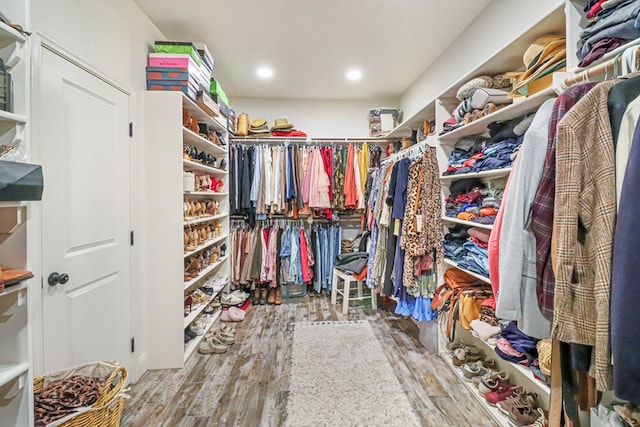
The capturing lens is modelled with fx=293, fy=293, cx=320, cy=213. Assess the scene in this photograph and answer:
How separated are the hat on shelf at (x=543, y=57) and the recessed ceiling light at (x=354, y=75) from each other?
1.84 m

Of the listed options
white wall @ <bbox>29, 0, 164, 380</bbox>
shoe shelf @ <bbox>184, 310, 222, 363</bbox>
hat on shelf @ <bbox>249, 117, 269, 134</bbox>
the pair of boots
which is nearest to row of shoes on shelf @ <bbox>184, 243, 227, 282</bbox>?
white wall @ <bbox>29, 0, 164, 380</bbox>

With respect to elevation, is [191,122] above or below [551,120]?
above

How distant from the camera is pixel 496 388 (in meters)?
1.72

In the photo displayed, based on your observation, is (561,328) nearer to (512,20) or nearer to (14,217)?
(14,217)

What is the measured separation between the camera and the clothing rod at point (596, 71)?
960mm

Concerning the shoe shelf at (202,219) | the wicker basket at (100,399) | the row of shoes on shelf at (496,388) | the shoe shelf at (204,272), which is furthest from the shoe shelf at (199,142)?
the row of shoes on shelf at (496,388)

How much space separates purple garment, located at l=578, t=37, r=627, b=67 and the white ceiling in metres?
1.26

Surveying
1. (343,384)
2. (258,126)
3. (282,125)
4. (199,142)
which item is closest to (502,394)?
(343,384)

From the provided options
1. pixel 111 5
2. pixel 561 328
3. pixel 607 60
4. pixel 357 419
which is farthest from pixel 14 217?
pixel 607 60

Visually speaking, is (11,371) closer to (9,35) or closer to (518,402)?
(9,35)

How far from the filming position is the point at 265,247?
3.55m

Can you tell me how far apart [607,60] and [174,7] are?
7.97ft

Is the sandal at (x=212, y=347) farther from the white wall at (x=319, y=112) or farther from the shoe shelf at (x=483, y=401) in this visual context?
the white wall at (x=319, y=112)

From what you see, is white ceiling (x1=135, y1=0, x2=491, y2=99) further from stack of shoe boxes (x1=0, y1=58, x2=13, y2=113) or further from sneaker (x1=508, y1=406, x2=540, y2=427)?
sneaker (x1=508, y1=406, x2=540, y2=427)
